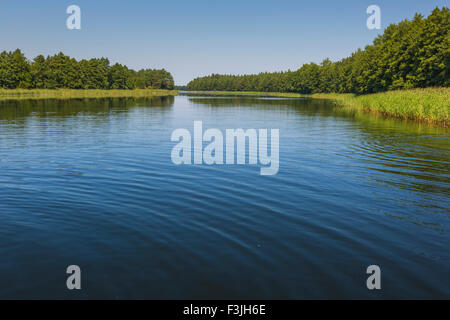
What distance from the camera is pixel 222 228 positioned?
28.7 feet

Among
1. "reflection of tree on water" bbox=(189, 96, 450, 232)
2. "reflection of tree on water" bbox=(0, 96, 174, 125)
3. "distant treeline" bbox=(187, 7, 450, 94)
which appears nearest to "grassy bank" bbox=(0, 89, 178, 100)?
"reflection of tree on water" bbox=(0, 96, 174, 125)

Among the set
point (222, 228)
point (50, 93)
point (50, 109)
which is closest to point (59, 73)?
point (50, 93)

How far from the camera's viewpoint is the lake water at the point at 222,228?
6.27 meters

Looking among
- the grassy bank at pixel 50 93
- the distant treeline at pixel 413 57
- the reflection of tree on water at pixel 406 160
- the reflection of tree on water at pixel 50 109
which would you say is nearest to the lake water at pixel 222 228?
the reflection of tree on water at pixel 406 160

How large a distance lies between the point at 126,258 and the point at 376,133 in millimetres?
25472

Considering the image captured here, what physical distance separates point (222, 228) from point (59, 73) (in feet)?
516

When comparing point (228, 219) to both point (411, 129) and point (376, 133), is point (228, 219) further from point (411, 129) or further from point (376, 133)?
point (411, 129)

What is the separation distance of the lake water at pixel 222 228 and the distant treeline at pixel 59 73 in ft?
441

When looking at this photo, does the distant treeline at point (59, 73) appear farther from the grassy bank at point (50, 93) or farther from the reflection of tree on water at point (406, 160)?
the reflection of tree on water at point (406, 160)

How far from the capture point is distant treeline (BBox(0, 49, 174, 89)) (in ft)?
419

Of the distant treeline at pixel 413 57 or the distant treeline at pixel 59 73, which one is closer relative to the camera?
the distant treeline at pixel 413 57

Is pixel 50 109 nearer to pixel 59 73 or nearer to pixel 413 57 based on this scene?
pixel 413 57

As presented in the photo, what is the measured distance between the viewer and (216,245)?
7770 mm
